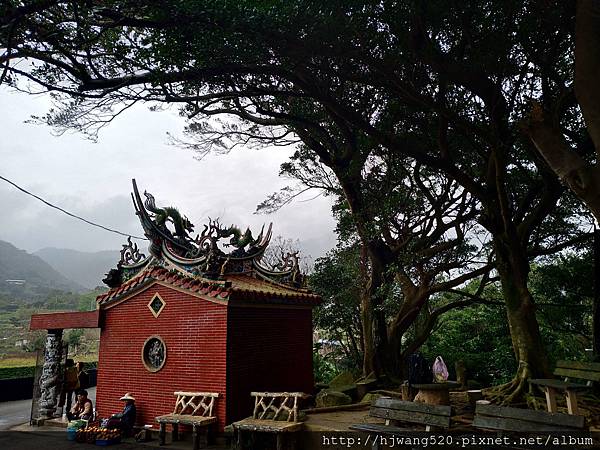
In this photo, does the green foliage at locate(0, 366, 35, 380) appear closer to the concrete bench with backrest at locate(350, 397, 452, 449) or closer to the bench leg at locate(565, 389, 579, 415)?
the concrete bench with backrest at locate(350, 397, 452, 449)

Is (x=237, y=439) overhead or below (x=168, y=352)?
below

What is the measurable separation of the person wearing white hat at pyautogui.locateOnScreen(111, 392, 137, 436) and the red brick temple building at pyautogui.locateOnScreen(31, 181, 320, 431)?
35 centimetres

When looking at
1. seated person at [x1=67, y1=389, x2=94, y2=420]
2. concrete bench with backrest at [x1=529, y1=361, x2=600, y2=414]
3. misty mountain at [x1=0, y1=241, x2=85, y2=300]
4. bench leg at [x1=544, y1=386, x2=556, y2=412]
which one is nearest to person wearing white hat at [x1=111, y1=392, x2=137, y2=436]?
seated person at [x1=67, y1=389, x2=94, y2=420]

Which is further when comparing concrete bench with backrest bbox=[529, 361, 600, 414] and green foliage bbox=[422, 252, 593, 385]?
green foliage bbox=[422, 252, 593, 385]

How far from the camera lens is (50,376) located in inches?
455

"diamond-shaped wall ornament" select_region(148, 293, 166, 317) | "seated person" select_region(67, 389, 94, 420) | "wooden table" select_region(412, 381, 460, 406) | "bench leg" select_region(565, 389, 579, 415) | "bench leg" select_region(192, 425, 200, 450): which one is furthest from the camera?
"diamond-shaped wall ornament" select_region(148, 293, 166, 317)

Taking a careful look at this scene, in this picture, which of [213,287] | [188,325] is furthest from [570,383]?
[188,325]

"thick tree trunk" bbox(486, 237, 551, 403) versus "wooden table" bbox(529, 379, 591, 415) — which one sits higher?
"thick tree trunk" bbox(486, 237, 551, 403)

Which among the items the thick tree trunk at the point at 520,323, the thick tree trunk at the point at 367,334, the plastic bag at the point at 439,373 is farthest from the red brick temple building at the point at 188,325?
the thick tree trunk at the point at 520,323

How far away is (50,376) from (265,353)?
19.0 feet

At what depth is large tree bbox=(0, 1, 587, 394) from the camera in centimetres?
802

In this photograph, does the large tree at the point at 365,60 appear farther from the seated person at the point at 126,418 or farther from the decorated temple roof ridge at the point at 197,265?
the seated person at the point at 126,418

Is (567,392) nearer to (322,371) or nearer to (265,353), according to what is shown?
(265,353)

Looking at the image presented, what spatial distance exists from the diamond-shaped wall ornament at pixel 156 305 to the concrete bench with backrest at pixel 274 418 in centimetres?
316
